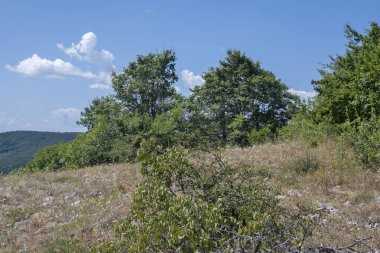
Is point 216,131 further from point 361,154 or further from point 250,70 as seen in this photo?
point 361,154

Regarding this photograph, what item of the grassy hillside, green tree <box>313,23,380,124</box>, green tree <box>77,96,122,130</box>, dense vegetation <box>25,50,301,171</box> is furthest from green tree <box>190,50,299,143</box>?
the grassy hillside

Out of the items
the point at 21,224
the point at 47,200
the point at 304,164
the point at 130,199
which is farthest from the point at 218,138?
the point at 21,224

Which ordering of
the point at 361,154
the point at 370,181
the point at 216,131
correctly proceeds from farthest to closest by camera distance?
the point at 216,131 → the point at 361,154 → the point at 370,181

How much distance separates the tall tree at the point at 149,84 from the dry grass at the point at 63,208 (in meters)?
27.7

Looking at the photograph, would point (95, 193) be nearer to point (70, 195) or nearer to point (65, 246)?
point (70, 195)

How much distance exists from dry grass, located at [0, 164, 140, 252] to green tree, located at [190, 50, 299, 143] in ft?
95.1

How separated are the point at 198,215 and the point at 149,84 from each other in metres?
38.7

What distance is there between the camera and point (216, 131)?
41125mm

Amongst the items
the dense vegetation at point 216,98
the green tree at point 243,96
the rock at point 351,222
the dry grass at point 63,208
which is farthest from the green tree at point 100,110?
the rock at point 351,222

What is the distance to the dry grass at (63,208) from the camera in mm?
9008

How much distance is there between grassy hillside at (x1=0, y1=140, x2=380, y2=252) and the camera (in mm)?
8041

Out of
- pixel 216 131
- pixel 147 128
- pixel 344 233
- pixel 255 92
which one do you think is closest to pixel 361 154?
pixel 344 233

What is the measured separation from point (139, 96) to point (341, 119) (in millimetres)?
28953

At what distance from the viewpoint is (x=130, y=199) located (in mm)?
10625
